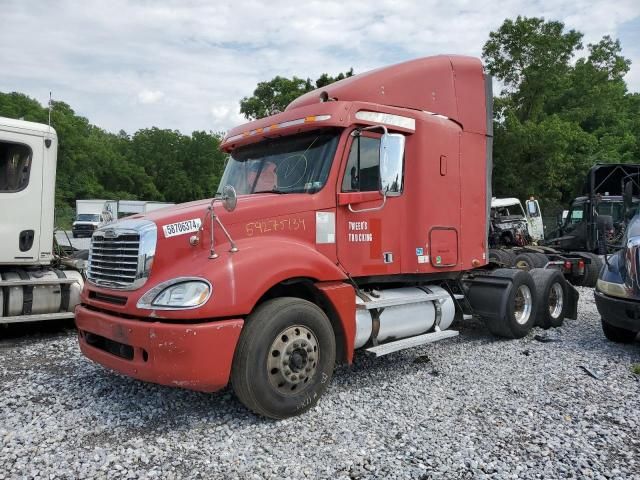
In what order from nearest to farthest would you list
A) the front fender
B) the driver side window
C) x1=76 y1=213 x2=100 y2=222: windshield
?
the front fender, the driver side window, x1=76 y1=213 x2=100 y2=222: windshield

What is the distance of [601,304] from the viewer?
6863 mm

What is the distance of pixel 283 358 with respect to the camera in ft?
14.1

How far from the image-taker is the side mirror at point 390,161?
4.91 metres

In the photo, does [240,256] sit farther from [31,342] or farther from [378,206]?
[31,342]

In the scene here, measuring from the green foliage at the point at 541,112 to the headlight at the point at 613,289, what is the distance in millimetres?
23809

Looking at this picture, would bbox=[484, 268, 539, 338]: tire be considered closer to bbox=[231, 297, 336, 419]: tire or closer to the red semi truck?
the red semi truck

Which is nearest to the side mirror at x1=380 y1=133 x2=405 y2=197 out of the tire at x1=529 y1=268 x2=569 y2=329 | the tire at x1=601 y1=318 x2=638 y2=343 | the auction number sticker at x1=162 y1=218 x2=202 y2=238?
the auction number sticker at x1=162 y1=218 x2=202 y2=238

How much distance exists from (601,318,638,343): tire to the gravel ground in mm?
931

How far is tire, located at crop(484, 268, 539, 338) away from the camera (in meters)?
6.92

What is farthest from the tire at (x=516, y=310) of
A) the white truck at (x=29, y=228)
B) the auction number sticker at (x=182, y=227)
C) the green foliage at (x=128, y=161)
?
the green foliage at (x=128, y=161)

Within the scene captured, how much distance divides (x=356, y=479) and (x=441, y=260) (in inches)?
131

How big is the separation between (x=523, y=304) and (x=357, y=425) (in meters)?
4.15

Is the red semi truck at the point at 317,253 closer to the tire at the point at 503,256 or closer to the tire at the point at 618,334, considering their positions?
the tire at the point at 618,334

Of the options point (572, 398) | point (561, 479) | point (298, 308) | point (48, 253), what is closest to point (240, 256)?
point (298, 308)
